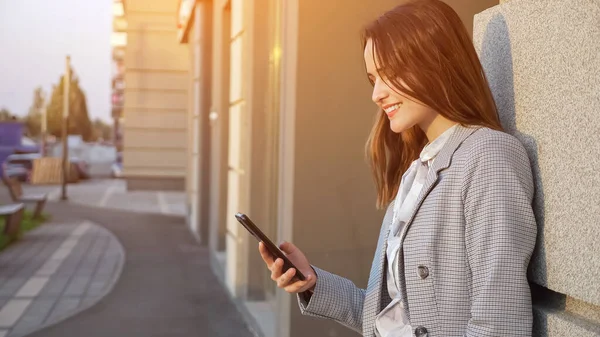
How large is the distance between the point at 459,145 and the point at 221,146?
662cm

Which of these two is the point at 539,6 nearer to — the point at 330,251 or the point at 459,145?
the point at 459,145

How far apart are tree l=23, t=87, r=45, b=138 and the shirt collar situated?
7989 centimetres

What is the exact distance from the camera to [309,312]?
2.06m

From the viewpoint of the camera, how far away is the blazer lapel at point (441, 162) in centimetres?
171

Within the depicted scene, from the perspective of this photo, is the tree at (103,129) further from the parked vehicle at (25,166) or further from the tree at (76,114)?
the parked vehicle at (25,166)

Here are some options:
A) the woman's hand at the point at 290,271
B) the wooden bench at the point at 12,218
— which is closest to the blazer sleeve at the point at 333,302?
the woman's hand at the point at 290,271

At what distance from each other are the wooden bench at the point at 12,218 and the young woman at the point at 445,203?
8680 mm

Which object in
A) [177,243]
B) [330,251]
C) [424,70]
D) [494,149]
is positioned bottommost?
[177,243]

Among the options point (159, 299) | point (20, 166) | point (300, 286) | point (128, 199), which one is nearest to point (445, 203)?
point (300, 286)

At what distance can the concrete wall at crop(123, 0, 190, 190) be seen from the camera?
2256 cm

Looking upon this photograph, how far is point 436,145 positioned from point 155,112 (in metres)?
21.6

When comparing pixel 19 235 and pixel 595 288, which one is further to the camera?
pixel 19 235

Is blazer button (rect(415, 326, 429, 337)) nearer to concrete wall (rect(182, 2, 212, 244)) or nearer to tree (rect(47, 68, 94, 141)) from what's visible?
concrete wall (rect(182, 2, 212, 244))

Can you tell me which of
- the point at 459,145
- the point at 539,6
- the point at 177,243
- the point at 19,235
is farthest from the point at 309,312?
the point at 19,235
